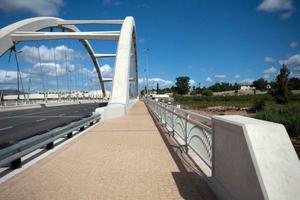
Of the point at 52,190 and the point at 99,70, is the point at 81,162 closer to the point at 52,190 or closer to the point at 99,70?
the point at 52,190

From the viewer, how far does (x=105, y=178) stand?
17.6ft

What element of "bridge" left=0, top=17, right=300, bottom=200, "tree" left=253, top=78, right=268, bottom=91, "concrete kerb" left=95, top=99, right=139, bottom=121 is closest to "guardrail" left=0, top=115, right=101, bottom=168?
"bridge" left=0, top=17, right=300, bottom=200

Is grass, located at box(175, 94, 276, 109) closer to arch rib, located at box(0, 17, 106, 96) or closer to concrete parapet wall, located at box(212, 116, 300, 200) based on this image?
arch rib, located at box(0, 17, 106, 96)

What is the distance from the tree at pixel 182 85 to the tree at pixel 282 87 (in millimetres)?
100154

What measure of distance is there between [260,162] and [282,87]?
66803mm

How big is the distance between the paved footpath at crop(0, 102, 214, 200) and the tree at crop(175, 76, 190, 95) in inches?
6270

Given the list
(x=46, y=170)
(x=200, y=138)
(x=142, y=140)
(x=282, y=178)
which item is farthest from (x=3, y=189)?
(x=142, y=140)

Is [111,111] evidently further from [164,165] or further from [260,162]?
[260,162]

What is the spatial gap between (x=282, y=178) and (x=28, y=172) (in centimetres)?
478

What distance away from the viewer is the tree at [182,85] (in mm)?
166375

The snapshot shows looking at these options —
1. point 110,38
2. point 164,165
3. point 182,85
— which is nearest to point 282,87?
point 110,38

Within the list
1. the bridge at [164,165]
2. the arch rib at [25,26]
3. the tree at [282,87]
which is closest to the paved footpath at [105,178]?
the bridge at [164,165]

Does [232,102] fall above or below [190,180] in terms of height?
below

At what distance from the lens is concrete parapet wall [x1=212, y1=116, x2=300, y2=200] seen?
2.87m
